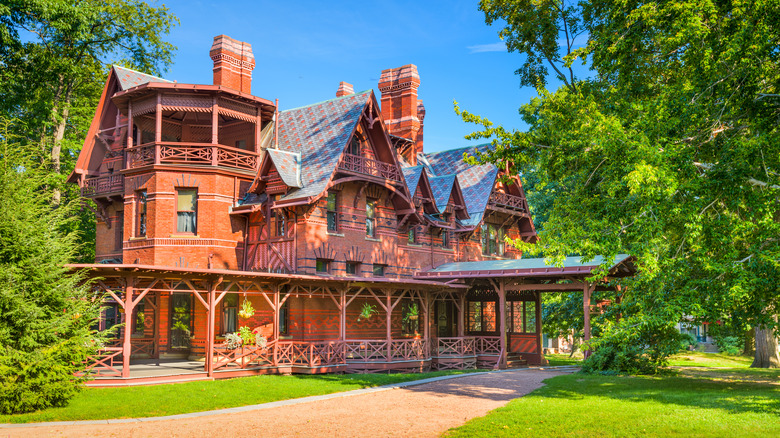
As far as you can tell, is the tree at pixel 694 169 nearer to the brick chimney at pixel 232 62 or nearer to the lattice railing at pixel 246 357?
the lattice railing at pixel 246 357

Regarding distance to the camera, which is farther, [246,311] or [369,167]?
[369,167]

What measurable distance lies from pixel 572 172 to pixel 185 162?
1469 cm

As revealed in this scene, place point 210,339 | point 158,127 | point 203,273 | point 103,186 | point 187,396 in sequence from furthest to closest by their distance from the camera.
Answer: point 103,186 → point 158,127 → point 210,339 → point 203,273 → point 187,396

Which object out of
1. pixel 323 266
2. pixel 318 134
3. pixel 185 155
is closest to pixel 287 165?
pixel 318 134

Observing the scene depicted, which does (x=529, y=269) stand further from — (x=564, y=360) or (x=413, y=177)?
(x=564, y=360)

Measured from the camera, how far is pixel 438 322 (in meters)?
32.5

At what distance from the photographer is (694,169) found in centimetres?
1536

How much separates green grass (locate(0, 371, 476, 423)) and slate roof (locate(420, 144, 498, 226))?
14465mm

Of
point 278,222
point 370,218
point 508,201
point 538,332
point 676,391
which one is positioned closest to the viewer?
point 676,391

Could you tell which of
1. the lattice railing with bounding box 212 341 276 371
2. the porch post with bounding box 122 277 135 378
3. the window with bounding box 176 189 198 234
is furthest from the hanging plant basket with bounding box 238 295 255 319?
the porch post with bounding box 122 277 135 378

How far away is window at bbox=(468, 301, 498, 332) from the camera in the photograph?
33969 millimetres

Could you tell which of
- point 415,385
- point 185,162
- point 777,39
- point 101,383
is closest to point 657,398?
point 415,385

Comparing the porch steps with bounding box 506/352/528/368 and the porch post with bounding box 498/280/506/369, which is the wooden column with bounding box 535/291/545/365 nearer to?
the porch steps with bounding box 506/352/528/368

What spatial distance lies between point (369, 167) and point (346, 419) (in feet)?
49.7
